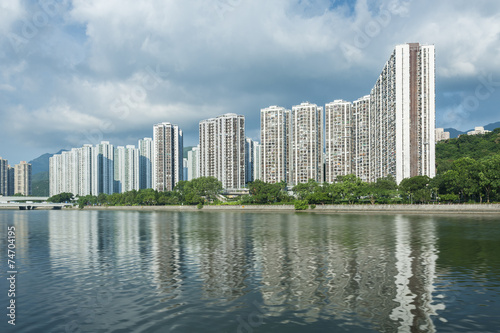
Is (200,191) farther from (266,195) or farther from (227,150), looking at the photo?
(227,150)

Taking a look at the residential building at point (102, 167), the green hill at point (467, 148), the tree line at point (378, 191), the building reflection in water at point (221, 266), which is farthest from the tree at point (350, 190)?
the residential building at point (102, 167)

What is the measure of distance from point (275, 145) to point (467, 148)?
245 ft

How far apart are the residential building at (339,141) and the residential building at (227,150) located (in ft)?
133

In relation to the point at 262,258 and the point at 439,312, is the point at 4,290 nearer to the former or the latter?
the point at 262,258

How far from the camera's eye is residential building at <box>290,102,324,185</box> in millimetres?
157000

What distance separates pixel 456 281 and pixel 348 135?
140m

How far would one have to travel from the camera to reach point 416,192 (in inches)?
3450

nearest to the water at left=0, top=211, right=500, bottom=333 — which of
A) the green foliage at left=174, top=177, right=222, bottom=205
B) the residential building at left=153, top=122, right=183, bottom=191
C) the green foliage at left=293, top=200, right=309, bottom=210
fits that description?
the green foliage at left=293, top=200, right=309, bottom=210

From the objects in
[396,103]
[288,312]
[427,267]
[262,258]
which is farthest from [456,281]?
[396,103]

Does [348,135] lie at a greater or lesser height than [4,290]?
greater

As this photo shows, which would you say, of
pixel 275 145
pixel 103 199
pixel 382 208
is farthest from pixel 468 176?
pixel 103 199

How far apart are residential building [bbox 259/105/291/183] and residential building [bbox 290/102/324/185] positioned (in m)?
3.59

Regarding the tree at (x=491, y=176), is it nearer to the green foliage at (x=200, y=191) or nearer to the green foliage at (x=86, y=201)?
the green foliage at (x=200, y=191)

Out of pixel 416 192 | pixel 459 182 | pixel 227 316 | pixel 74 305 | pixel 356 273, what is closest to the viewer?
pixel 227 316
